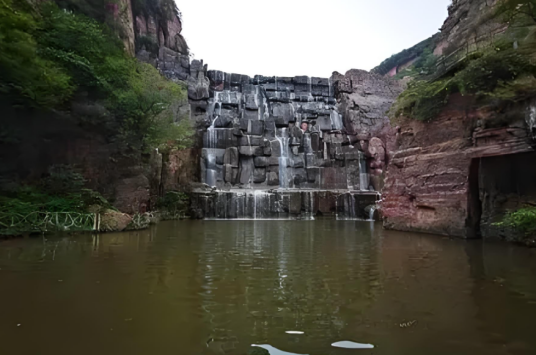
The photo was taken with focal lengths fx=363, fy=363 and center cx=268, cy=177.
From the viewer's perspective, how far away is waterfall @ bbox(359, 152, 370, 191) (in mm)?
33250

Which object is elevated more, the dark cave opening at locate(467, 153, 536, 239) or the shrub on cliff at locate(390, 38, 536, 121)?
the shrub on cliff at locate(390, 38, 536, 121)

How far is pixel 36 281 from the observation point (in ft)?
18.2

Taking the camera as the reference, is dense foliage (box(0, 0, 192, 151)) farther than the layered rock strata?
No

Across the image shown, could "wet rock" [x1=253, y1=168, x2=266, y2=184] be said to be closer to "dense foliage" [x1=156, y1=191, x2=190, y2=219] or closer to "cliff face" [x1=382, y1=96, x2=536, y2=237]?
"dense foliage" [x1=156, y1=191, x2=190, y2=219]

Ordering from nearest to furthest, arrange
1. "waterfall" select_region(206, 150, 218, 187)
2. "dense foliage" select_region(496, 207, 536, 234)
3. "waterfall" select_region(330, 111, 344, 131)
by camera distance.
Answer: "dense foliage" select_region(496, 207, 536, 234)
"waterfall" select_region(206, 150, 218, 187)
"waterfall" select_region(330, 111, 344, 131)

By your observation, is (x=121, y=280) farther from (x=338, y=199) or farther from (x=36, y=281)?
(x=338, y=199)

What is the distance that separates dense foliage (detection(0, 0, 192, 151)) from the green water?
767 cm

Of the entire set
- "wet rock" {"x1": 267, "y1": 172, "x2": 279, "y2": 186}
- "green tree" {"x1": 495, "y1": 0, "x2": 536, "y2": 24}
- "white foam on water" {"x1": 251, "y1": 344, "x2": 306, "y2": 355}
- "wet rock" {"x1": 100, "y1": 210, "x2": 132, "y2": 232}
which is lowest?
"white foam on water" {"x1": 251, "y1": 344, "x2": 306, "y2": 355}

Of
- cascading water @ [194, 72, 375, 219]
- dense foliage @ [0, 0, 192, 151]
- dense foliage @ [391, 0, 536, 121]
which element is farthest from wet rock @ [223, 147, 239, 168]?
dense foliage @ [391, 0, 536, 121]

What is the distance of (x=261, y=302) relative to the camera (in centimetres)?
469

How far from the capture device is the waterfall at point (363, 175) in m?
33.2

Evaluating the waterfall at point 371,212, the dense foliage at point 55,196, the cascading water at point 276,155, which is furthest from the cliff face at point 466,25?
the dense foliage at point 55,196

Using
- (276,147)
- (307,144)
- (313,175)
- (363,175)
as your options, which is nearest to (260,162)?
(276,147)

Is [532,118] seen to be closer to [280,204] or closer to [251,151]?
[280,204]
